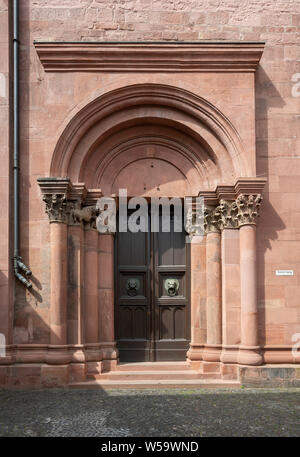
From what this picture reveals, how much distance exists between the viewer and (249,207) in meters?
8.65

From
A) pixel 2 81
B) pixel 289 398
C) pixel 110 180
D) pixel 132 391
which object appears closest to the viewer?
pixel 289 398

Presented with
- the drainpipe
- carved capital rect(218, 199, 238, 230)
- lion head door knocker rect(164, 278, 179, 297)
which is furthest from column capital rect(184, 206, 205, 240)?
the drainpipe

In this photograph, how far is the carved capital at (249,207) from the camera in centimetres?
862

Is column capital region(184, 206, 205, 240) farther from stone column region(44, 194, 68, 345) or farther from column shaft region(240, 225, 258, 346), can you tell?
stone column region(44, 194, 68, 345)

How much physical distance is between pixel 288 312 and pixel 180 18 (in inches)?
233

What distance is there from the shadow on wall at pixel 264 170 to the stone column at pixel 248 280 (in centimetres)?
28

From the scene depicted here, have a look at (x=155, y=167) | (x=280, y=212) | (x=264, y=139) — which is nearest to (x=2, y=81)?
(x=155, y=167)

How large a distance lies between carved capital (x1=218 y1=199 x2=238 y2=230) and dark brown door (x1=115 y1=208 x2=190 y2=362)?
1120 mm

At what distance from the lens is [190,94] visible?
890 cm

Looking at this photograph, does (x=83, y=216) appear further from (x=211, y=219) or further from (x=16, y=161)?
(x=211, y=219)

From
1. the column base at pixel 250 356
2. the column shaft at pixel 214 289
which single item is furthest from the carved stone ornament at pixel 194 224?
the column base at pixel 250 356

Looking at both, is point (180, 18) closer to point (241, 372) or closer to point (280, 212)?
point (280, 212)

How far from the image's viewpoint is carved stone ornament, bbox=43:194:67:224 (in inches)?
338

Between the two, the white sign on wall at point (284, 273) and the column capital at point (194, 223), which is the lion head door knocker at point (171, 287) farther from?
the white sign on wall at point (284, 273)
